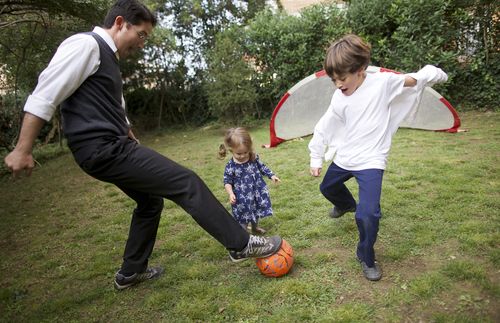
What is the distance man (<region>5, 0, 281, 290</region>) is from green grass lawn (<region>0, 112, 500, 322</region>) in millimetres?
587

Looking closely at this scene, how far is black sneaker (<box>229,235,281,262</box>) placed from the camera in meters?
2.67

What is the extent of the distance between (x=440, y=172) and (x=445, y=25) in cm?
602

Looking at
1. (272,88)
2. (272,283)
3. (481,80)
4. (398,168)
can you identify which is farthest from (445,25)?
(272,283)

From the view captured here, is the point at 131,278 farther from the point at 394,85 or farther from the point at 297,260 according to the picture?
the point at 394,85

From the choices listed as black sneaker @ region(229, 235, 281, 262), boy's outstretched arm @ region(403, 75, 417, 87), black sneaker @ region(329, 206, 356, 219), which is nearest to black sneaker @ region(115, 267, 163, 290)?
black sneaker @ region(229, 235, 281, 262)

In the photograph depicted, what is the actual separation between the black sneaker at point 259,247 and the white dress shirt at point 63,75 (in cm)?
155

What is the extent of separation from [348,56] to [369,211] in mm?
1154

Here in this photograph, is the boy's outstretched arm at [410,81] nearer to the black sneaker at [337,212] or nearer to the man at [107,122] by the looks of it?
the black sneaker at [337,212]

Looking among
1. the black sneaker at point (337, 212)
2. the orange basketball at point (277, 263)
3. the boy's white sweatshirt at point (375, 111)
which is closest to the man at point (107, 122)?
the orange basketball at point (277, 263)

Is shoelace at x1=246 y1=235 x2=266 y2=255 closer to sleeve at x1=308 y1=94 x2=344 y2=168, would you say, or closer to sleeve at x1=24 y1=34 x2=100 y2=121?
sleeve at x1=308 y1=94 x2=344 y2=168

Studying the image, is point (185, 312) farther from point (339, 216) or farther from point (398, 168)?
point (398, 168)

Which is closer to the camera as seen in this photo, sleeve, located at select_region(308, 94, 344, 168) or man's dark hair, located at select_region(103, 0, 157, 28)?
man's dark hair, located at select_region(103, 0, 157, 28)

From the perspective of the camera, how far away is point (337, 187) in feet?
11.2

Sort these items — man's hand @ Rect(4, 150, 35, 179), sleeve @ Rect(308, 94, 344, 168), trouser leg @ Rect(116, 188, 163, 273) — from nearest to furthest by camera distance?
1. man's hand @ Rect(4, 150, 35, 179)
2. trouser leg @ Rect(116, 188, 163, 273)
3. sleeve @ Rect(308, 94, 344, 168)
